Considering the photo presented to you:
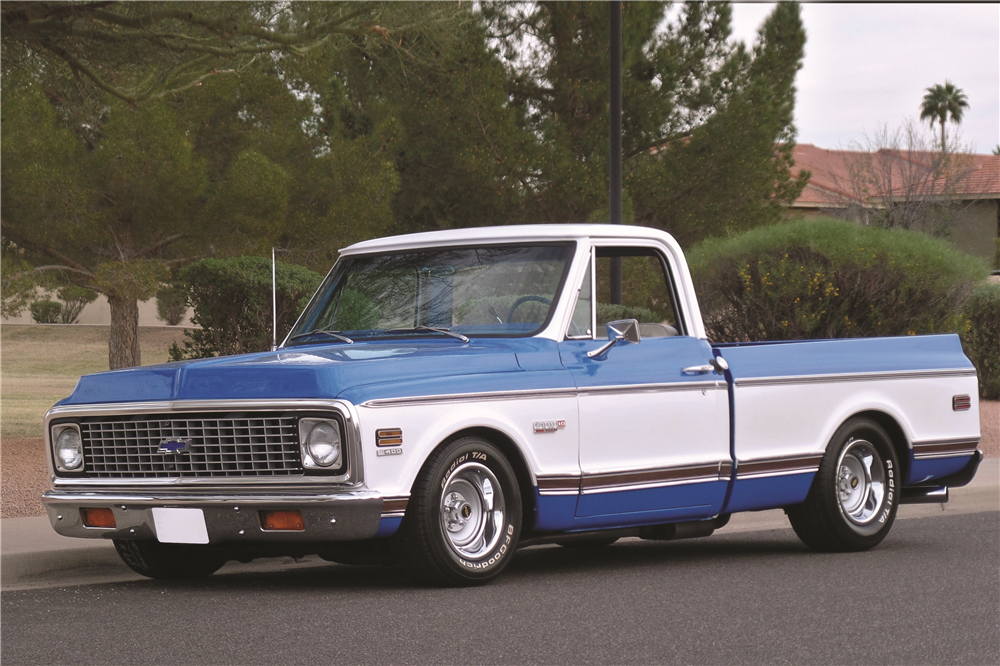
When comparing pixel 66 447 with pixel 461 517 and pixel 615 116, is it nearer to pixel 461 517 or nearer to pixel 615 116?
pixel 461 517

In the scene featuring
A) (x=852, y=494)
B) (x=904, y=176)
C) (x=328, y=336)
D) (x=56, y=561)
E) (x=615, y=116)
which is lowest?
(x=56, y=561)

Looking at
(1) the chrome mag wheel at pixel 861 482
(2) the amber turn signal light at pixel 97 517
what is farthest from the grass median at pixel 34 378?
(1) the chrome mag wheel at pixel 861 482

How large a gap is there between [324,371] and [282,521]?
2.53 ft

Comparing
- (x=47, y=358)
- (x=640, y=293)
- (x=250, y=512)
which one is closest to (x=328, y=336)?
(x=250, y=512)

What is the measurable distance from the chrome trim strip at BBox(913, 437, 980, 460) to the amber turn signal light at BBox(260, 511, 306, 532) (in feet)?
15.8

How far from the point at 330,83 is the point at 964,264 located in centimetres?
1094

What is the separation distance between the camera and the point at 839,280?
56.0 ft

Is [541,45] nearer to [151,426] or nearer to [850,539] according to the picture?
[850,539]

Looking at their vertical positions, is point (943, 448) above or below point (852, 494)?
above

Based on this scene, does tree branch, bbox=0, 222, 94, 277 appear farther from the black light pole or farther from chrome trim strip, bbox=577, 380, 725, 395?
chrome trim strip, bbox=577, 380, 725, 395

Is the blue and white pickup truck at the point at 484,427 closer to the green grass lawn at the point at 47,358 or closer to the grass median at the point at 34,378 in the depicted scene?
the grass median at the point at 34,378

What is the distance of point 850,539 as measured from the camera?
9.45m

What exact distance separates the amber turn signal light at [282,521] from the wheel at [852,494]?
380 centimetres

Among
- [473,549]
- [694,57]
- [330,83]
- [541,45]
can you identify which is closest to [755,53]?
[694,57]
